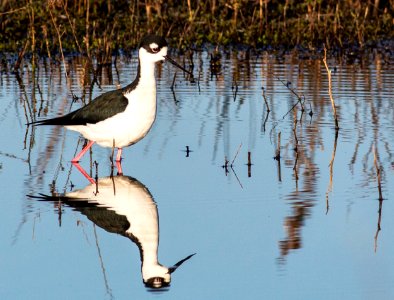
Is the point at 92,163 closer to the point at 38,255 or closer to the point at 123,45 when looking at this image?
the point at 38,255

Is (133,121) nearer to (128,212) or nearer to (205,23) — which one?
(128,212)

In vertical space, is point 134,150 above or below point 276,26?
below

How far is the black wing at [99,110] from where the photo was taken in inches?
312

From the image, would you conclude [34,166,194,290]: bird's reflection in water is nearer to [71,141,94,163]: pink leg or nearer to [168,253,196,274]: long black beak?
[168,253,196,274]: long black beak

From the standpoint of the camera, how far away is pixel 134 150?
862cm

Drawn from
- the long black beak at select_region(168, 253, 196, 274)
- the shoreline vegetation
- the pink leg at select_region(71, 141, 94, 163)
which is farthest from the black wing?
the shoreline vegetation

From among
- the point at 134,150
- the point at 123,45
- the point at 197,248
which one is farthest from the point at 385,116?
the point at 123,45

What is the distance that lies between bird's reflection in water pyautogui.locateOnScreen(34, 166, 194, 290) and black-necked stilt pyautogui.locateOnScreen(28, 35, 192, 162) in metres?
0.46

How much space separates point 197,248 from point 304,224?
2.55ft

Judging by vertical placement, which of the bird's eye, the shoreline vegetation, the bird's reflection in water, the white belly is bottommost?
the bird's reflection in water

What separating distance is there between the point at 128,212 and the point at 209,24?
8.60m

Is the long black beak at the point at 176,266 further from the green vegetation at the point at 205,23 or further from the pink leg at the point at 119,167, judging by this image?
the green vegetation at the point at 205,23

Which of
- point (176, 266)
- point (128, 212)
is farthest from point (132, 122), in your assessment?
point (176, 266)

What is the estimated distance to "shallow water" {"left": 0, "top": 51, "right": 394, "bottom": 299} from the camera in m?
5.39
